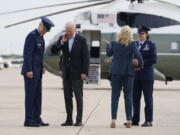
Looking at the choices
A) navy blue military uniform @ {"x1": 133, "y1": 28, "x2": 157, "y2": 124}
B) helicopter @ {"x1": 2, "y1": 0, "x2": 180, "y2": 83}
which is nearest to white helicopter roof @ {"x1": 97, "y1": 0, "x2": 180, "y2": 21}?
helicopter @ {"x1": 2, "y1": 0, "x2": 180, "y2": 83}

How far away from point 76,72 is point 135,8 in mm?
12619

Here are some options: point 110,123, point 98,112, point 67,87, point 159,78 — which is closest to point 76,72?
point 67,87

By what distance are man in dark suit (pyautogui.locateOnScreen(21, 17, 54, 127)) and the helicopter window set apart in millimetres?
11926

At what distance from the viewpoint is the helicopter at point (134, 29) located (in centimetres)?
2381

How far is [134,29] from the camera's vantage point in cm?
2405

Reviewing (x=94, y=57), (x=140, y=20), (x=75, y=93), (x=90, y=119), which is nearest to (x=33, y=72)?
(x=75, y=93)

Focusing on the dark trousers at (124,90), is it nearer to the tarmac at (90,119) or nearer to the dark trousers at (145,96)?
the tarmac at (90,119)

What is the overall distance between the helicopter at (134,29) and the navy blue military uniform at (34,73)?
11.9 meters

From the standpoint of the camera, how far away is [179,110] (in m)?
15.2

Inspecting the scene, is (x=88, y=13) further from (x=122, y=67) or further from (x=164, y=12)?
(x=122, y=67)

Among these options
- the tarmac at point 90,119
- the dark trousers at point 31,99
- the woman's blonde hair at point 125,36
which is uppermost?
the woman's blonde hair at point 125,36

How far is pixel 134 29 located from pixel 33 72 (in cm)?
1271

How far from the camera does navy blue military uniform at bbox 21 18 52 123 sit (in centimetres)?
1161

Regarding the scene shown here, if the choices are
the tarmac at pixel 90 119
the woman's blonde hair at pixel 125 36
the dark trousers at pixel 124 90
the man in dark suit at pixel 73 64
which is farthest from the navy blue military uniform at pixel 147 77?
the man in dark suit at pixel 73 64
